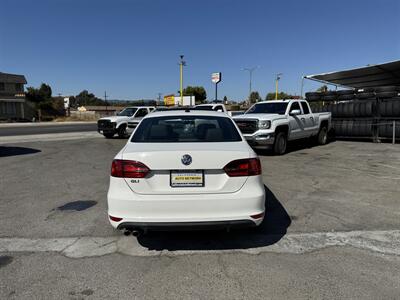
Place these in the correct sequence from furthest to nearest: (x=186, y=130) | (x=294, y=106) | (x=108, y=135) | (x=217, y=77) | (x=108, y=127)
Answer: (x=217, y=77) < (x=108, y=135) < (x=108, y=127) < (x=294, y=106) < (x=186, y=130)

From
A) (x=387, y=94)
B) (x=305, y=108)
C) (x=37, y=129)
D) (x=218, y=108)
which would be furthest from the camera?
(x=37, y=129)

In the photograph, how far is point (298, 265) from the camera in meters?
3.47

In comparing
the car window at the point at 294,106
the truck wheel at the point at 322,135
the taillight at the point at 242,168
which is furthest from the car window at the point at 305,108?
the taillight at the point at 242,168

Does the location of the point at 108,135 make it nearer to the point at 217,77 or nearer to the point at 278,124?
the point at 278,124

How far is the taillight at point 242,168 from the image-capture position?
349 centimetres

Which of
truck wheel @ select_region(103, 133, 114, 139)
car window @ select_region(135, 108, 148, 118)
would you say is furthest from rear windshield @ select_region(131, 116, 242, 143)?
car window @ select_region(135, 108, 148, 118)

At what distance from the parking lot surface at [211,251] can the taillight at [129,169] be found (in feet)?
3.25

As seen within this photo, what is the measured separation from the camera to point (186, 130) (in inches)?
165

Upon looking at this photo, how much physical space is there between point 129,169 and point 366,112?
15.4 meters

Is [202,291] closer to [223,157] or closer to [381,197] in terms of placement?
[223,157]

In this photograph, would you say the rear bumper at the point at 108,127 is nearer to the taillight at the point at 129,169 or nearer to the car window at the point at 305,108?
the car window at the point at 305,108

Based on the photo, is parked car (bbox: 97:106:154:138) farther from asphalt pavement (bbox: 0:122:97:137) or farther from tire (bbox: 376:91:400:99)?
tire (bbox: 376:91:400:99)

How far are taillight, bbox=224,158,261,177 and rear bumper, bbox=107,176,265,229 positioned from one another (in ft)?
0.62

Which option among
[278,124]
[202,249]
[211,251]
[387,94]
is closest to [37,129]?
[278,124]
